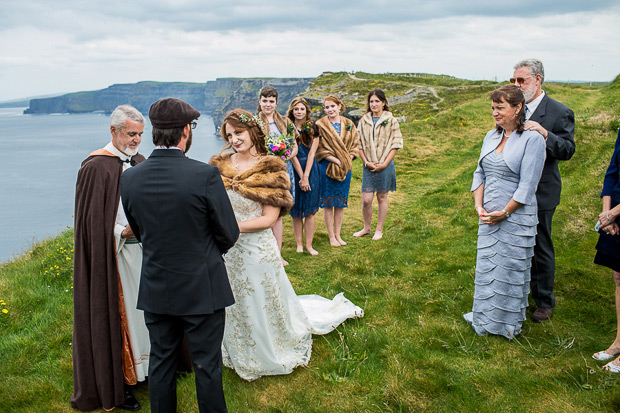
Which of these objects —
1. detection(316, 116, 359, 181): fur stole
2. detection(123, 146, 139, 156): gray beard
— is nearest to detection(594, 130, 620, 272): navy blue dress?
detection(316, 116, 359, 181): fur stole

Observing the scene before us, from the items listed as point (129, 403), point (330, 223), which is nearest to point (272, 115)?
point (330, 223)

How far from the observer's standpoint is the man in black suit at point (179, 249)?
99.9 inches

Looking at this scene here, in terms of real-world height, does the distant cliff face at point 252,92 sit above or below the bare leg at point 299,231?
above

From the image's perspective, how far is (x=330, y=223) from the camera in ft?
25.0

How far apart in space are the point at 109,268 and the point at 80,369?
0.86 m

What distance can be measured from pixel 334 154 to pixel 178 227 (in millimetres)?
4795

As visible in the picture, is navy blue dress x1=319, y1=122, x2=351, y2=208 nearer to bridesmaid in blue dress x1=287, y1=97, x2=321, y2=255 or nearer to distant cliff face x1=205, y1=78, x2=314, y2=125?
bridesmaid in blue dress x1=287, y1=97, x2=321, y2=255

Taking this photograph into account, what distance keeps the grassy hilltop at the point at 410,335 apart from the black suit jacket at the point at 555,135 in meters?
1.31

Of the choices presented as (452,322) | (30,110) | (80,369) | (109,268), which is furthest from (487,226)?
(30,110)

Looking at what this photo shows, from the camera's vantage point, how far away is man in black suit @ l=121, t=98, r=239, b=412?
2.54 meters

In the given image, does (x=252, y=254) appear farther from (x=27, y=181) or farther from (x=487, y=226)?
(x=27, y=181)

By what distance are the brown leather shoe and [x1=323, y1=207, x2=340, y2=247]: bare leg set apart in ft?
12.0

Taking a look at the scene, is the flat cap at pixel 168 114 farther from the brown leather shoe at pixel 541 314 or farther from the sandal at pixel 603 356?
the brown leather shoe at pixel 541 314

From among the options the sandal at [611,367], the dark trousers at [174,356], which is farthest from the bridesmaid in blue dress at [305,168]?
the sandal at [611,367]
